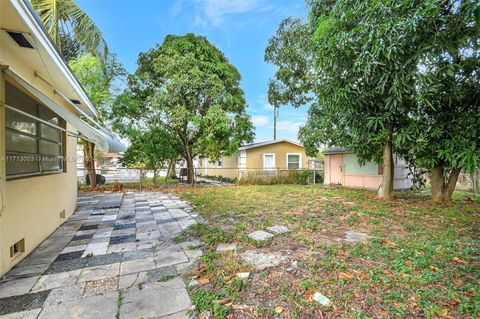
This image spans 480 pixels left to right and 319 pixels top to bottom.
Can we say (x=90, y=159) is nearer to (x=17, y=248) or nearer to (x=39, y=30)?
(x=17, y=248)

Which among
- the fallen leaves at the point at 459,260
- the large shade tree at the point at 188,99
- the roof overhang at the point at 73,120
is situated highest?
the large shade tree at the point at 188,99

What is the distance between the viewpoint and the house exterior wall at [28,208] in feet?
8.61

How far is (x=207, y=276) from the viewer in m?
2.54

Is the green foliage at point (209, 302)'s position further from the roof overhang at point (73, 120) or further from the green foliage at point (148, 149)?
the green foliage at point (148, 149)

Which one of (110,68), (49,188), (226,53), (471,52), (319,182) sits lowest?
(319,182)

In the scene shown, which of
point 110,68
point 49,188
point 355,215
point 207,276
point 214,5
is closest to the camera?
point 207,276

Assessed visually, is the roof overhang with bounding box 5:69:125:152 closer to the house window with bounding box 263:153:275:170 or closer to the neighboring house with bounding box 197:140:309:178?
the neighboring house with bounding box 197:140:309:178

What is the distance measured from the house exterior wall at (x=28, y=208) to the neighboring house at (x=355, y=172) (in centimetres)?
1030

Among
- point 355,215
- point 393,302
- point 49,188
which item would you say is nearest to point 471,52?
point 355,215

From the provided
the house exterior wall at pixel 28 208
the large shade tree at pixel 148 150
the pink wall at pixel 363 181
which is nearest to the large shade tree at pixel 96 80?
the large shade tree at pixel 148 150

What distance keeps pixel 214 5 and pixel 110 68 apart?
224 inches

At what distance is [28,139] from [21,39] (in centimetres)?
167

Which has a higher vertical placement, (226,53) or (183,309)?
(226,53)

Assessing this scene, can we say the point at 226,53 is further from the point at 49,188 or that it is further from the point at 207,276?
the point at 207,276
